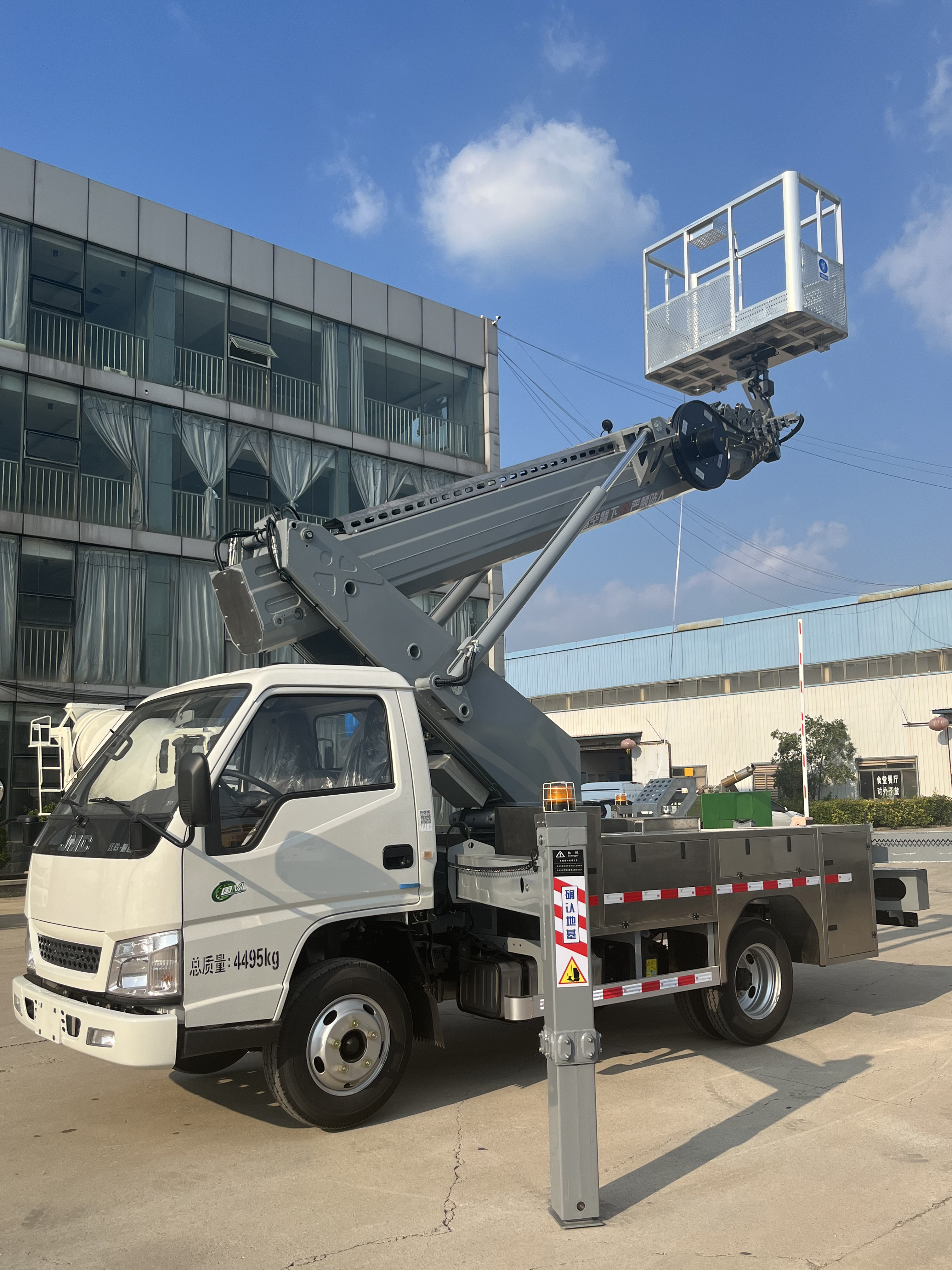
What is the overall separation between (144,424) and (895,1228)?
20.7m

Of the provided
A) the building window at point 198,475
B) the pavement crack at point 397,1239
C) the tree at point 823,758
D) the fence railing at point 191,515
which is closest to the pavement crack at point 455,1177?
the pavement crack at point 397,1239

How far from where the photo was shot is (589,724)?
57.4 meters

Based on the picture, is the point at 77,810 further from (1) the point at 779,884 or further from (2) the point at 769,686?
(2) the point at 769,686

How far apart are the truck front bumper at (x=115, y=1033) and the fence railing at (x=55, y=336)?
18209 mm

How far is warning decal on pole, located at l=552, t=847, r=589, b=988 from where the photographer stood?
4562 mm

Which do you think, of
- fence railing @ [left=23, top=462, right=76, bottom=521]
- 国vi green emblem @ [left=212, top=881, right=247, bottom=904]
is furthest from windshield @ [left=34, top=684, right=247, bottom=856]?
fence railing @ [left=23, top=462, right=76, bottom=521]

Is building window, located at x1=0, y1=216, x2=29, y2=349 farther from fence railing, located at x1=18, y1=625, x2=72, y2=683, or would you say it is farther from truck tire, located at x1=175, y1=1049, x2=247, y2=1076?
truck tire, located at x1=175, y1=1049, x2=247, y2=1076

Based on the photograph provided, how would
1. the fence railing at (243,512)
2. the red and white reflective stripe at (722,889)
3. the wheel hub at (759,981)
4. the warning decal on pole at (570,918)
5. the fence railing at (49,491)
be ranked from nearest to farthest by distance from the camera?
the warning decal on pole at (570,918), the red and white reflective stripe at (722,889), the wheel hub at (759,981), the fence railing at (49,491), the fence railing at (243,512)

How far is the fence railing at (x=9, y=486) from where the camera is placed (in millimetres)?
20141

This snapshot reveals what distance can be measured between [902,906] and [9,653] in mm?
16930

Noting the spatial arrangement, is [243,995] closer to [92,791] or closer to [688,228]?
[92,791]

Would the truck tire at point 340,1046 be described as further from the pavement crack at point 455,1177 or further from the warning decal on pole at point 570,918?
the warning decal on pole at point 570,918

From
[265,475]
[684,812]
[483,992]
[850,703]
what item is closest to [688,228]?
[684,812]

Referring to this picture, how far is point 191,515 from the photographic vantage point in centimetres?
2247
